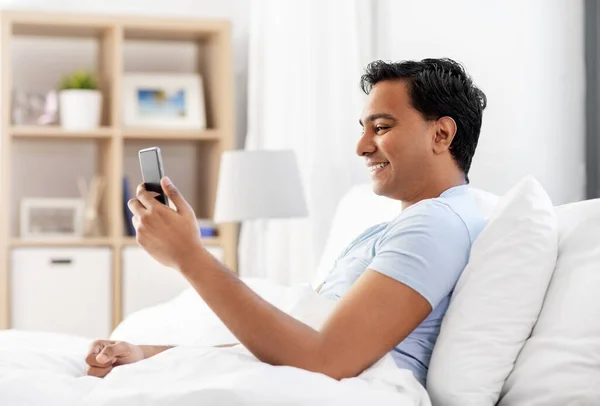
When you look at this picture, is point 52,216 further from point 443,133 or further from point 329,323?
point 329,323

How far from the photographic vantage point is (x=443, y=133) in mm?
1672

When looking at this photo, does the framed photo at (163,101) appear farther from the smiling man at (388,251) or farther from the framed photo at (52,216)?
the smiling man at (388,251)

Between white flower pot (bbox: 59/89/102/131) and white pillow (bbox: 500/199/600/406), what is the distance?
8.53 ft

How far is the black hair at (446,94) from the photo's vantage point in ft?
5.45

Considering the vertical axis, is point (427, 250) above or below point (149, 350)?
above

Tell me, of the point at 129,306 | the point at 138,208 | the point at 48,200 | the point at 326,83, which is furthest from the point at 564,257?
the point at 48,200

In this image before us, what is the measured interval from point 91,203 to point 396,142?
244 cm

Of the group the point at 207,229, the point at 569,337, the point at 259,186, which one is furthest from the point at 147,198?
the point at 207,229

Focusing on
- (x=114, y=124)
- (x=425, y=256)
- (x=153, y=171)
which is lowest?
(x=425, y=256)

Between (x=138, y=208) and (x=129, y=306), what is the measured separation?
2.35m

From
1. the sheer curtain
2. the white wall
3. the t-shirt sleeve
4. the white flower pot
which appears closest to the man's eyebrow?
the t-shirt sleeve

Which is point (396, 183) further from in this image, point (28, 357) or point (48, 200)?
point (48, 200)

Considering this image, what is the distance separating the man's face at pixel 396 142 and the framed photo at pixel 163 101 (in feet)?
7.50

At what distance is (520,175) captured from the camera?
9.63ft
